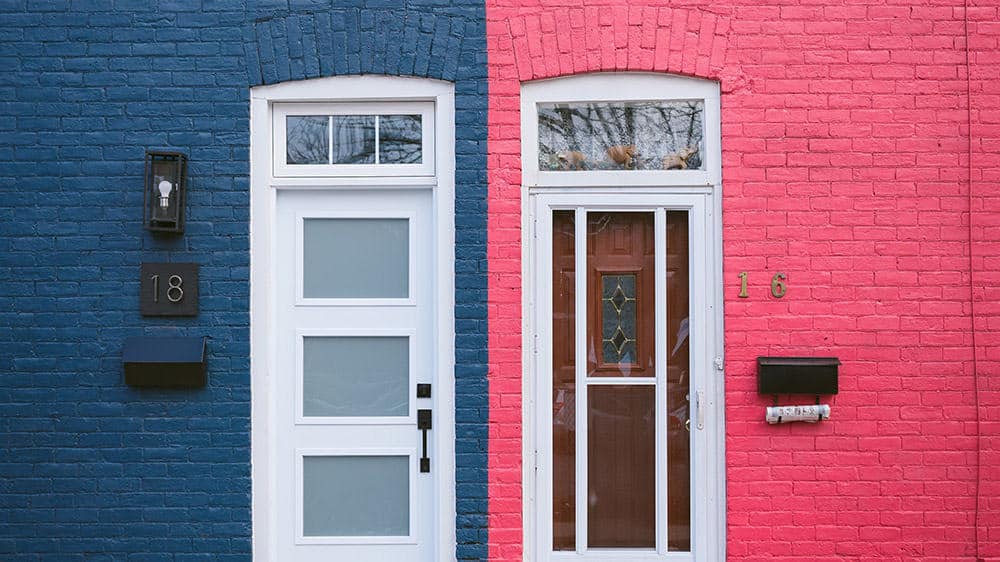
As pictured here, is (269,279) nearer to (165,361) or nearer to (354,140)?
(165,361)

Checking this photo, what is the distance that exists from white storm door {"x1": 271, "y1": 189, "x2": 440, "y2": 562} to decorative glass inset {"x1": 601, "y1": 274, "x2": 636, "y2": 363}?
3.15ft

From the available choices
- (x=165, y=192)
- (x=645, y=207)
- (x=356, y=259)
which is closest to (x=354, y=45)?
(x=356, y=259)

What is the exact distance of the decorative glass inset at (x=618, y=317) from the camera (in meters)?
4.67

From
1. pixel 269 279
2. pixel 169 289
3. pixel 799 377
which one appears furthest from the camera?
pixel 269 279

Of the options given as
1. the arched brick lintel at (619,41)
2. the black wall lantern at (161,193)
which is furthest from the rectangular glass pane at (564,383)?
the black wall lantern at (161,193)

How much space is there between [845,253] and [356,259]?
2.66m

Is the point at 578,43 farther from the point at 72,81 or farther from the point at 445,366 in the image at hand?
the point at 72,81

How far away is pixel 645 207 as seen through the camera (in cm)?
464

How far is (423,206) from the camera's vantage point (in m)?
4.71

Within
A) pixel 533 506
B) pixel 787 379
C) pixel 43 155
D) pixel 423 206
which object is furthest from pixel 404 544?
pixel 43 155

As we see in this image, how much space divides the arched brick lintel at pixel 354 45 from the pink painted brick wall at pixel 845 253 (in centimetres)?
39

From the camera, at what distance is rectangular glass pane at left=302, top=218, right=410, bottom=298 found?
15.5 feet

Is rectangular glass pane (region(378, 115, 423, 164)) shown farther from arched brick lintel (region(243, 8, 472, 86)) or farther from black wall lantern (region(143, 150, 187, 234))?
black wall lantern (region(143, 150, 187, 234))

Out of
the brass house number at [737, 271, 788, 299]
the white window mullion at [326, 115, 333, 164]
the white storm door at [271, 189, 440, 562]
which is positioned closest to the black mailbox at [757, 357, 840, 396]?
the brass house number at [737, 271, 788, 299]
